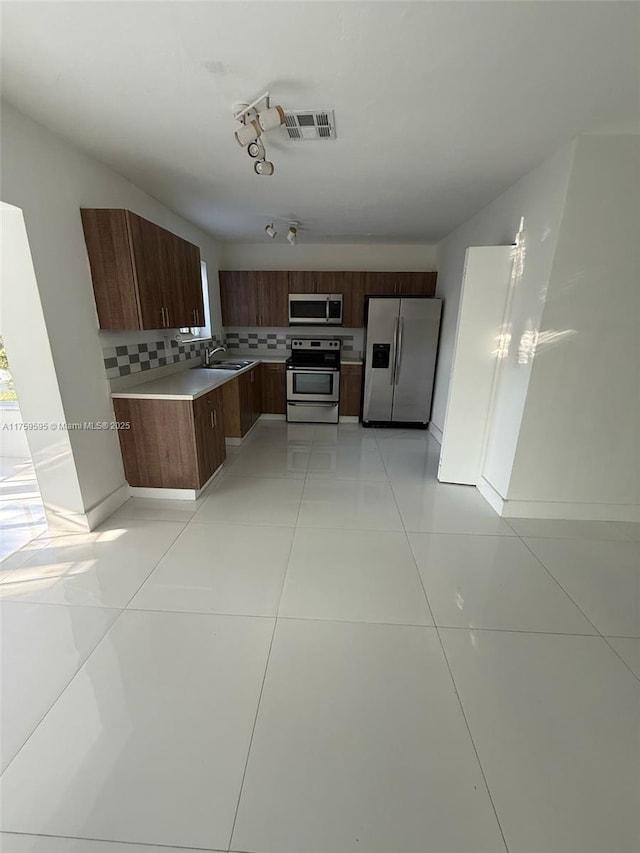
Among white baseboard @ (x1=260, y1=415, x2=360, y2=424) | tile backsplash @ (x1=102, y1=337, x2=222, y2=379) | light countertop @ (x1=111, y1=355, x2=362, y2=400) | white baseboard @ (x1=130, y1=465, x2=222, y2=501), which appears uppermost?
tile backsplash @ (x1=102, y1=337, x2=222, y2=379)

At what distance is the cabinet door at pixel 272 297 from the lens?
4.53 m

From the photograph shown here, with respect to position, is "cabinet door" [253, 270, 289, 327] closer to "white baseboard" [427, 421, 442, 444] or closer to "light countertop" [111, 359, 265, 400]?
"light countertop" [111, 359, 265, 400]

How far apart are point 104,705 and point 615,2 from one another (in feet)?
9.79

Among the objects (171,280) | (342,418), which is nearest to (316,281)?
(342,418)

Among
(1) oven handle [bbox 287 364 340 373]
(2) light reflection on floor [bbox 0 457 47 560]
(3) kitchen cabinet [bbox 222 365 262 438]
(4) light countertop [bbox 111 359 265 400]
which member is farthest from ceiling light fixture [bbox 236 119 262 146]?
(1) oven handle [bbox 287 364 340 373]

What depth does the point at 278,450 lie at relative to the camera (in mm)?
3707

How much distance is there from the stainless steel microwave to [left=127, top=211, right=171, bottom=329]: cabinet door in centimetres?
213

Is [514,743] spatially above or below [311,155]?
below

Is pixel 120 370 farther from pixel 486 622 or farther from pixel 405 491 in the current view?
pixel 486 622

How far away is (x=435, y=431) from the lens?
13.9 feet

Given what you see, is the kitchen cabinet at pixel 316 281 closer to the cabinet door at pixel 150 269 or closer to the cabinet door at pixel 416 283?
the cabinet door at pixel 416 283

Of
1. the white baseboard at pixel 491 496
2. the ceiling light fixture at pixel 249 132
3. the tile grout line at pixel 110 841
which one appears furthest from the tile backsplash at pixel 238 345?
the white baseboard at pixel 491 496

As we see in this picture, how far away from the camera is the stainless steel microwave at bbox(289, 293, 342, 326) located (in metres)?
4.50

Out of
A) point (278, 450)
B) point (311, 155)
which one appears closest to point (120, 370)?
point (278, 450)
